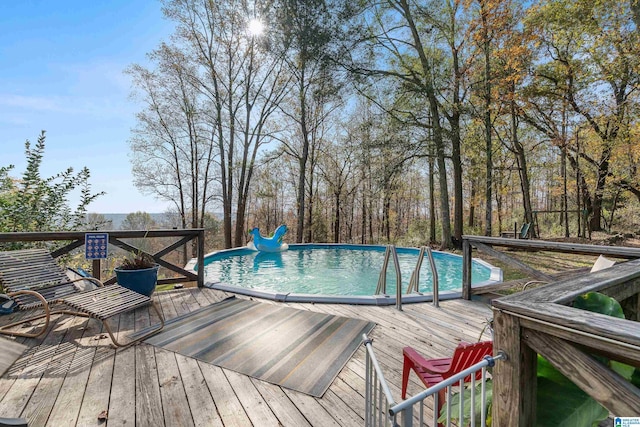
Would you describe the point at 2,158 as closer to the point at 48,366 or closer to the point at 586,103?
the point at 48,366

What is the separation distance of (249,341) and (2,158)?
19.9 feet

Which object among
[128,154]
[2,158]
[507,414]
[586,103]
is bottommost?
[507,414]

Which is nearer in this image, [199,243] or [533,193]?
[199,243]

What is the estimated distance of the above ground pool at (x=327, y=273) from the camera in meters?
4.31

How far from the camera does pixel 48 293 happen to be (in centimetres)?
288

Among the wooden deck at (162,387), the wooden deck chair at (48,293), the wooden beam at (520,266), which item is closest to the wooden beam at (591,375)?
the wooden deck at (162,387)

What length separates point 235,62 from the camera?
39.8 ft

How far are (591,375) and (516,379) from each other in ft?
0.65

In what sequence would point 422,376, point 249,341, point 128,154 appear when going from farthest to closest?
point 128,154
point 249,341
point 422,376

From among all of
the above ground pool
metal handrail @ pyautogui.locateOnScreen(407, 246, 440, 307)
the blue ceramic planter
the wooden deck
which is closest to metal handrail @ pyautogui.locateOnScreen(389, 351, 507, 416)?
the wooden deck

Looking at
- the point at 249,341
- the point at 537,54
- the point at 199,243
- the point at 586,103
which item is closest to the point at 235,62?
the point at 199,243

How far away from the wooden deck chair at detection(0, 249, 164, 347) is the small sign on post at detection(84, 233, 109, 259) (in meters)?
0.36

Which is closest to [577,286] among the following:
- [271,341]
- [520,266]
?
[271,341]

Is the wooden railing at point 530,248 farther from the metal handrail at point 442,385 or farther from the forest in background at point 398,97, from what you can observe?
the forest in background at point 398,97
